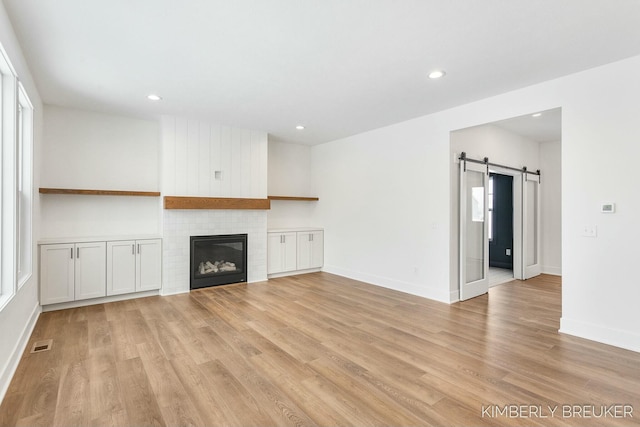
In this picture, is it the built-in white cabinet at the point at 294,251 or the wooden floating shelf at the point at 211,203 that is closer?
the wooden floating shelf at the point at 211,203

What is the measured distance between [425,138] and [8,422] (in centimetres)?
505

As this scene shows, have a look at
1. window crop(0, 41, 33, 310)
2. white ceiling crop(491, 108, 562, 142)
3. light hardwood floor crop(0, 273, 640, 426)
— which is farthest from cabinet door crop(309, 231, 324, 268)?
window crop(0, 41, 33, 310)

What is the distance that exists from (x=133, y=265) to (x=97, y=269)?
0.43 m

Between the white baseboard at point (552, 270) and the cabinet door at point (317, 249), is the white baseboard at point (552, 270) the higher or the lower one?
the lower one

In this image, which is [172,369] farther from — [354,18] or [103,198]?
[103,198]

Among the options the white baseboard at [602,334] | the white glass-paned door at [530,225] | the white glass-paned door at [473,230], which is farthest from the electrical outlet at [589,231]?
the white glass-paned door at [530,225]

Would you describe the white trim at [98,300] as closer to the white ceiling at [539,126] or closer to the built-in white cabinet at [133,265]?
the built-in white cabinet at [133,265]

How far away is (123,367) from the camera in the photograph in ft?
8.57

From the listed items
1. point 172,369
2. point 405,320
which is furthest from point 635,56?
point 172,369

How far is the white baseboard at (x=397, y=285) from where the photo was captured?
15.1 feet

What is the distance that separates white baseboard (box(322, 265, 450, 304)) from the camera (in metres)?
4.60

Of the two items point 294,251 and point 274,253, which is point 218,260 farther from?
point 294,251

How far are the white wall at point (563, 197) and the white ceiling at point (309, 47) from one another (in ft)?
0.98

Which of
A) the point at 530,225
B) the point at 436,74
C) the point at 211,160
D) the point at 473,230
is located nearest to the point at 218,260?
the point at 211,160
